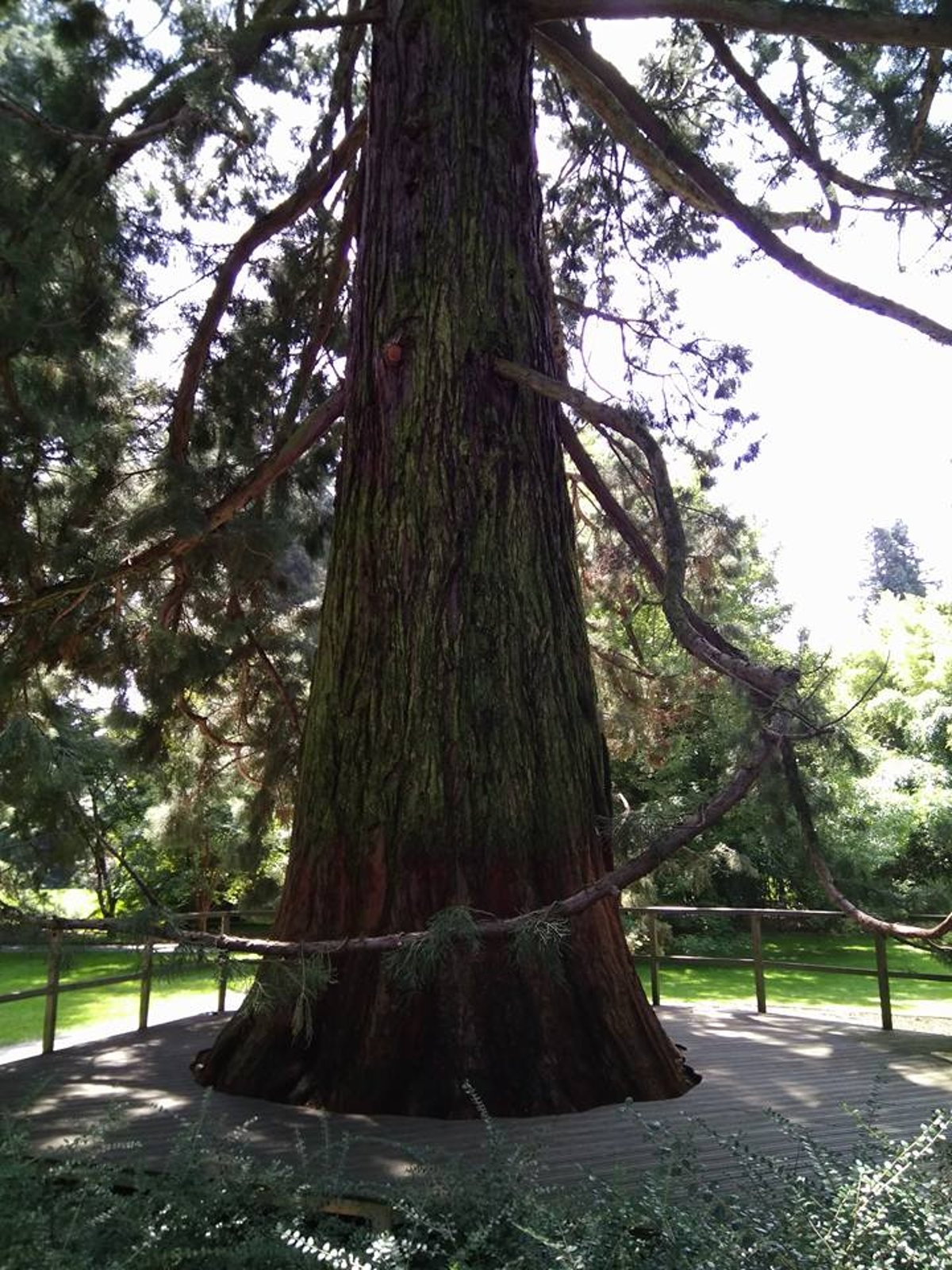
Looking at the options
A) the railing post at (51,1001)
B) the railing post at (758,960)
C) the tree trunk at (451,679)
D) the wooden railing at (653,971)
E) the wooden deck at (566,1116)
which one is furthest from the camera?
the railing post at (758,960)

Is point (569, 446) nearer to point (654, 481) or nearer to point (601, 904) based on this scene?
point (654, 481)

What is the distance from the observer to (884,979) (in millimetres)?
7676

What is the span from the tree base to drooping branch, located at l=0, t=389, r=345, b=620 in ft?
9.98

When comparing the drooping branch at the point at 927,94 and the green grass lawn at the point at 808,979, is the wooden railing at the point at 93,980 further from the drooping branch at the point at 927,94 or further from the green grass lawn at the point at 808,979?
the green grass lawn at the point at 808,979

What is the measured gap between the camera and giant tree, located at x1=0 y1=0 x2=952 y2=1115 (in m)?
4.98

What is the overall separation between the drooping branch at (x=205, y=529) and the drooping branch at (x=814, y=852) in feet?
11.9

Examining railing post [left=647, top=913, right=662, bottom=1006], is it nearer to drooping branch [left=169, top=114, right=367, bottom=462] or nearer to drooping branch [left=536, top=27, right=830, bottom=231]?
A: drooping branch [left=169, top=114, right=367, bottom=462]

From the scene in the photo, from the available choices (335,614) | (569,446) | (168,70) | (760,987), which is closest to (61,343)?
(168,70)

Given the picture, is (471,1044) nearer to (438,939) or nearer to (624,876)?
(438,939)

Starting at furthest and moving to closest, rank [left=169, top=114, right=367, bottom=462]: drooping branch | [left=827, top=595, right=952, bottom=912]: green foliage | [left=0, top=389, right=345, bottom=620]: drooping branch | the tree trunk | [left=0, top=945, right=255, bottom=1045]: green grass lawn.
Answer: [left=827, top=595, right=952, bottom=912]: green foliage, [left=0, top=945, right=255, bottom=1045]: green grass lawn, [left=169, top=114, right=367, bottom=462]: drooping branch, [left=0, top=389, right=345, bottom=620]: drooping branch, the tree trunk

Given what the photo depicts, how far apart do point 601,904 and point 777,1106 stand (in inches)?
49.4

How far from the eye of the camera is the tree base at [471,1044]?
190 inches

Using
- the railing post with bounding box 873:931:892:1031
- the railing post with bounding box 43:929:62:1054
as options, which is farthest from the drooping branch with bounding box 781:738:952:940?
the railing post with bounding box 43:929:62:1054

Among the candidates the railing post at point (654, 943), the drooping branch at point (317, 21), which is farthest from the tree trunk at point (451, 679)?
the railing post at point (654, 943)
